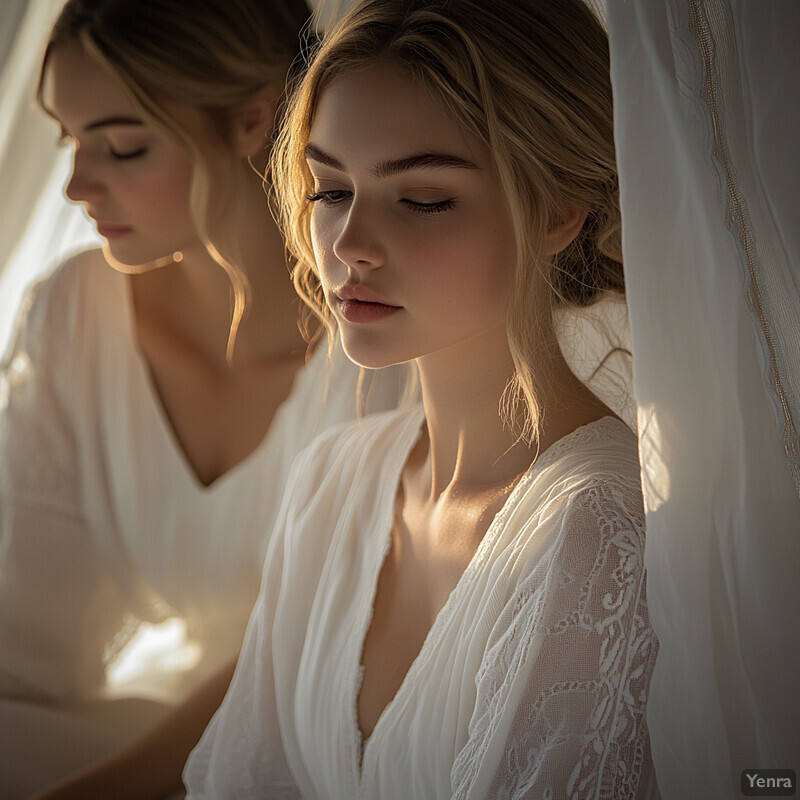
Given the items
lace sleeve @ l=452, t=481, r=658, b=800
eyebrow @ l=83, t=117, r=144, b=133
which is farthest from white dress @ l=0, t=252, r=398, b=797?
lace sleeve @ l=452, t=481, r=658, b=800

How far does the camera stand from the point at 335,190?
84 centimetres

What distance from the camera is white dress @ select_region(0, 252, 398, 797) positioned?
138 cm

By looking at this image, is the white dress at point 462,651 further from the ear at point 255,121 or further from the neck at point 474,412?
the ear at point 255,121

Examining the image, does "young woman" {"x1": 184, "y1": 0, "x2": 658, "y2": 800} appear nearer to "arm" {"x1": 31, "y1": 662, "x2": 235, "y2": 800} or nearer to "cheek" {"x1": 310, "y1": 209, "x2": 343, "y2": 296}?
A: "cheek" {"x1": 310, "y1": 209, "x2": 343, "y2": 296}

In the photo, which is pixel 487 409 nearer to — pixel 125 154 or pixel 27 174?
pixel 125 154

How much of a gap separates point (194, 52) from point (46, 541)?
746mm

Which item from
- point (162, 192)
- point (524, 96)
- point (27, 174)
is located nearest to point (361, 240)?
point (524, 96)

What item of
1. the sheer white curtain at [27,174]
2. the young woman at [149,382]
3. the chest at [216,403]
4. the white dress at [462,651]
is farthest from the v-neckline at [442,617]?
the sheer white curtain at [27,174]

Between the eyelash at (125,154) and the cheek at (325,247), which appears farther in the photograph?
the eyelash at (125,154)

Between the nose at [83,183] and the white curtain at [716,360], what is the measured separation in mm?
872

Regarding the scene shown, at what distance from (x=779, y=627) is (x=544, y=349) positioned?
0.32 meters

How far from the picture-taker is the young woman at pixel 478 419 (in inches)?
27.4

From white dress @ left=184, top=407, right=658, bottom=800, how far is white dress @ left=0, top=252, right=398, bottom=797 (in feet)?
0.99

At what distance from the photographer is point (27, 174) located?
4.74ft
